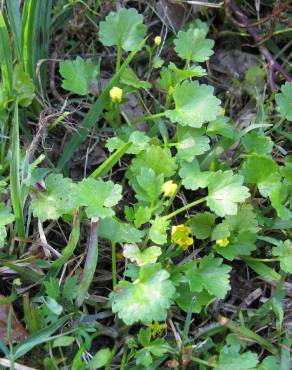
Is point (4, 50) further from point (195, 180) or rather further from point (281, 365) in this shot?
point (281, 365)

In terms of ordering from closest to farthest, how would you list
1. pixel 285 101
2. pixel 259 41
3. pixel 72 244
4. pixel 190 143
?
1. pixel 72 244
2. pixel 190 143
3. pixel 285 101
4. pixel 259 41

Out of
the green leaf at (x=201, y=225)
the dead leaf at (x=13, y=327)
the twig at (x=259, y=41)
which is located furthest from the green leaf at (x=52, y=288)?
the twig at (x=259, y=41)

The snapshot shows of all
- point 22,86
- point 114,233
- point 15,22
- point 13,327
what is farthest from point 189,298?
point 15,22

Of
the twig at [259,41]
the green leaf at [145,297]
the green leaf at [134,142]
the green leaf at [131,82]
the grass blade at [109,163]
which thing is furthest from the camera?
the twig at [259,41]

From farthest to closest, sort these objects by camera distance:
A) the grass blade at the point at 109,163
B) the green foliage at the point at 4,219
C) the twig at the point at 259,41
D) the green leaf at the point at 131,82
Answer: the twig at the point at 259,41 < the green leaf at the point at 131,82 < the grass blade at the point at 109,163 < the green foliage at the point at 4,219

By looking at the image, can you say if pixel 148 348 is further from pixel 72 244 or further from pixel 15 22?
pixel 15 22

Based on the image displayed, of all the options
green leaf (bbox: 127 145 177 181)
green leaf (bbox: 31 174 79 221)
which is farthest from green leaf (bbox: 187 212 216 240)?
green leaf (bbox: 31 174 79 221)

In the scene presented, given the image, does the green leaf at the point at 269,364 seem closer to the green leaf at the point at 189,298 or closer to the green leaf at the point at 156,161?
the green leaf at the point at 189,298
